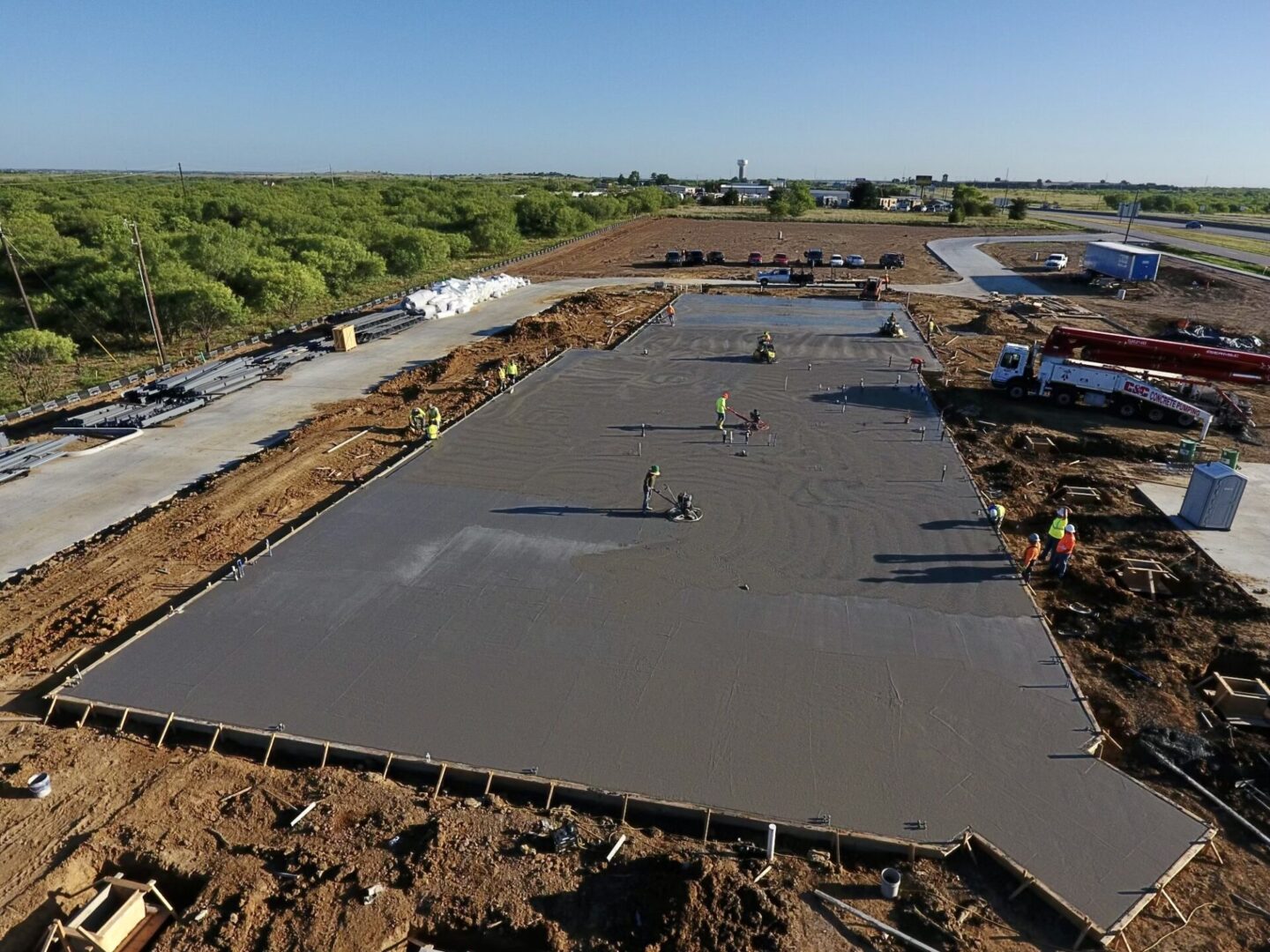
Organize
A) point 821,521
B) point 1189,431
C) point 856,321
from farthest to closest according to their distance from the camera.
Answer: point 856,321 < point 1189,431 < point 821,521

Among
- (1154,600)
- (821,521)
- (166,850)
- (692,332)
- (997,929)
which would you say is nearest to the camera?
(997,929)

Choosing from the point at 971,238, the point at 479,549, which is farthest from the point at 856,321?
the point at 971,238

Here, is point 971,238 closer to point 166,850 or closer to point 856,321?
point 856,321

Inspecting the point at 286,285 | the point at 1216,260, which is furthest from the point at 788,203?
the point at 286,285

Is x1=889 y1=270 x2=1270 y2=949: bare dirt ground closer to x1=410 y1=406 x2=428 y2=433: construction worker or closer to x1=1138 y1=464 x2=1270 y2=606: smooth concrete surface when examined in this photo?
x1=1138 y1=464 x2=1270 y2=606: smooth concrete surface

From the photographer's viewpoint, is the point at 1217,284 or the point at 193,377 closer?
the point at 193,377

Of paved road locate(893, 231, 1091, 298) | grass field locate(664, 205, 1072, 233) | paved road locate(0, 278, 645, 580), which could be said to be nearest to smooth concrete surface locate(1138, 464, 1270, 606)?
paved road locate(0, 278, 645, 580)
